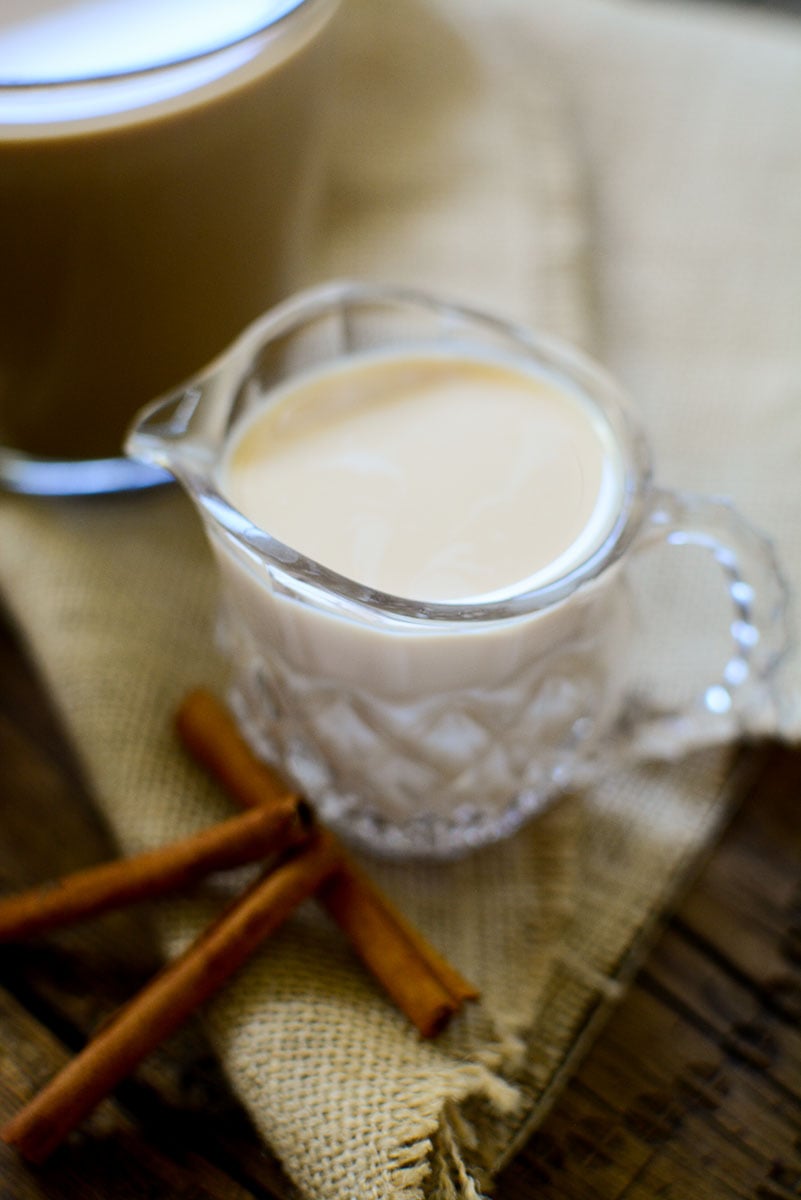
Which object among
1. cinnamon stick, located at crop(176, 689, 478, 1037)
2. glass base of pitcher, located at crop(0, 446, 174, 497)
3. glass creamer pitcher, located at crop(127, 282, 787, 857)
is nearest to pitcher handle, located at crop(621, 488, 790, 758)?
glass creamer pitcher, located at crop(127, 282, 787, 857)

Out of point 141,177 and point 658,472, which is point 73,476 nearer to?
point 141,177

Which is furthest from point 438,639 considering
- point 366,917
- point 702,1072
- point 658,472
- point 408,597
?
point 658,472

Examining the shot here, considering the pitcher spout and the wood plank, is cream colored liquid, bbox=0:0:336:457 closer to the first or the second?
the pitcher spout

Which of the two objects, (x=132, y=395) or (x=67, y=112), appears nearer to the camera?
(x=67, y=112)

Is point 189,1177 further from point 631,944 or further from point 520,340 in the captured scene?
point 520,340

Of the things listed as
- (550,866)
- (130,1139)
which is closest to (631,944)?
(550,866)

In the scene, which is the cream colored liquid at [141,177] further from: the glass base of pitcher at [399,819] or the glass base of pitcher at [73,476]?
the glass base of pitcher at [399,819]

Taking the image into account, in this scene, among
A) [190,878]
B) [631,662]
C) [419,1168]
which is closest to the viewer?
[419,1168]

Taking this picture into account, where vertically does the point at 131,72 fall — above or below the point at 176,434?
above
